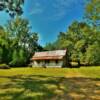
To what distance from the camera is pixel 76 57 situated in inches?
2704

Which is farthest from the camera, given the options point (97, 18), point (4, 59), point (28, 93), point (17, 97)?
point (4, 59)

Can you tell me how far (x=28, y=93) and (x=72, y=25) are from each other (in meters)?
61.2

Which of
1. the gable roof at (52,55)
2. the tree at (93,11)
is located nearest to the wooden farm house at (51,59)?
the gable roof at (52,55)

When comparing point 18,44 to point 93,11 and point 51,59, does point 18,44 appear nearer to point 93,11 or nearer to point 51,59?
point 51,59

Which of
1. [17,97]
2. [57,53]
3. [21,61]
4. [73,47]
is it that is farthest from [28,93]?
[73,47]

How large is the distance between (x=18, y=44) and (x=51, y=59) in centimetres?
1742

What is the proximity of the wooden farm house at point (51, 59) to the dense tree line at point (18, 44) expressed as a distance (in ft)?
15.8

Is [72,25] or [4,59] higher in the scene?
[72,25]

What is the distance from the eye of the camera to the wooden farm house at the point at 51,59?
59963 millimetres

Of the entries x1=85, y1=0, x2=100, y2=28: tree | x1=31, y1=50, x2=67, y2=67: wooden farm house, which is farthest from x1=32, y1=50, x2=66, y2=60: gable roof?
x1=85, y1=0, x2=100, y2=28: tree

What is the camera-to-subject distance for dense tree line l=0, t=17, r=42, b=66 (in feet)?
219

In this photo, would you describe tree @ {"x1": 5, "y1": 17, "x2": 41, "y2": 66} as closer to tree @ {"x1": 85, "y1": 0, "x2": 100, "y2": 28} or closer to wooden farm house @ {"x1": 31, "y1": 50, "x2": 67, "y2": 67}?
wooden farm house @ {"x1": 31, "y1": 50, "x2": 67, "y2": 67}

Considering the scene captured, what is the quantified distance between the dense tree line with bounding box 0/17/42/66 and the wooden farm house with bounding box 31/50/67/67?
4828 millimetres

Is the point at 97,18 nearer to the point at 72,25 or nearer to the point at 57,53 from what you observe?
the point at 57,53
